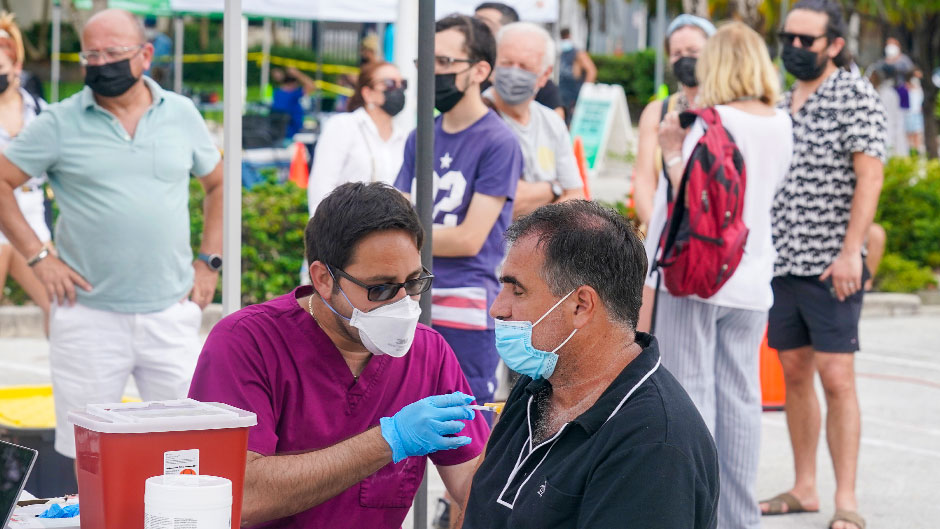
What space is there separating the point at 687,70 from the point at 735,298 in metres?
1.80

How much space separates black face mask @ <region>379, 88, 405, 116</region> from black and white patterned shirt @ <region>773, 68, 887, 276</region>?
6.52 feet

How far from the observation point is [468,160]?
4.49 metres

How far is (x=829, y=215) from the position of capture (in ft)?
16.4

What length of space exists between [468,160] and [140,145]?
4.03ft

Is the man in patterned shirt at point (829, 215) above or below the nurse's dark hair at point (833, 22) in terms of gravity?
below

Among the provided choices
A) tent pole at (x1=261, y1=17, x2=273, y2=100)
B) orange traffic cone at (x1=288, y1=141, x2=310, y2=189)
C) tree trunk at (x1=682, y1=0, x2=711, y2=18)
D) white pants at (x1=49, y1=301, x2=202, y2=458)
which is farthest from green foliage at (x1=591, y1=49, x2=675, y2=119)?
white pants at (x1=49, y1=301, x2=202, y2=458)

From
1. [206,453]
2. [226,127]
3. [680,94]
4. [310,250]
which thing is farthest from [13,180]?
[680,94]

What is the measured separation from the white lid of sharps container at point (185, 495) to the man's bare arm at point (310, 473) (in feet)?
1.70

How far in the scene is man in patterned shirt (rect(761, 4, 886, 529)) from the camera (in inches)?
194

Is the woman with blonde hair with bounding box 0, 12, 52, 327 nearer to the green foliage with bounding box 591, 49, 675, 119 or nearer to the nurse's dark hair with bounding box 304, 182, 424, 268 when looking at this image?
the nurse's dark hair with bounding box 304, 182, 424, 268

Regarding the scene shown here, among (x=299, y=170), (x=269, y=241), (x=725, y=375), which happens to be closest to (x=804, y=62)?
(x=725, y=375)

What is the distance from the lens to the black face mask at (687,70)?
19.3 ft

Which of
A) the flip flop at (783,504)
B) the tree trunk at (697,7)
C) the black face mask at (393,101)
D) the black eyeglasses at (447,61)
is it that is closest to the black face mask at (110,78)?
the black eyeglasses at (447,61)

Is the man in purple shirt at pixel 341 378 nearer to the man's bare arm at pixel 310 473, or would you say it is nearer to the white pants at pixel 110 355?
the man's bare arm at pixel 310 473
